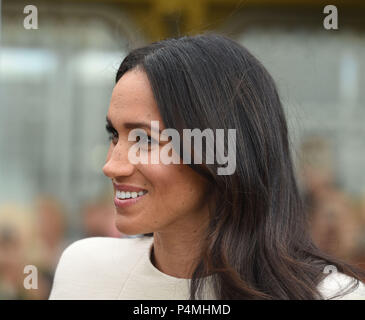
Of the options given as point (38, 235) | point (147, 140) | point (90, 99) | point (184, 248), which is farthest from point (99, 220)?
point (147, 140)

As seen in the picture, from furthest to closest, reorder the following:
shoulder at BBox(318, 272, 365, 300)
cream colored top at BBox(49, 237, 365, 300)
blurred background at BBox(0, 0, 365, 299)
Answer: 1. blurred background at BBox(0, 0, 365, 299)
2. cream colored top at BBox(49, 237, 365, 300)
3. shoulder at BBox(318, 272, 365, 300)

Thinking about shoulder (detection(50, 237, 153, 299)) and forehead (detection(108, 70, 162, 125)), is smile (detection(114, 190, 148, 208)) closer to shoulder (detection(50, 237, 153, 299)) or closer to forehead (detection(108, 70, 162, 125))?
forehead (detection(108, 70, 162, 125))

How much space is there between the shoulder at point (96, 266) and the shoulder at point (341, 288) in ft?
1.76

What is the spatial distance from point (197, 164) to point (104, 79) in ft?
10.2

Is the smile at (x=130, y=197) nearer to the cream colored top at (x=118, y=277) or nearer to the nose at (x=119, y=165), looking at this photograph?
the nose at (x=119, y=165)

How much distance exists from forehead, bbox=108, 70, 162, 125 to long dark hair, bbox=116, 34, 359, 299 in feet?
0.07

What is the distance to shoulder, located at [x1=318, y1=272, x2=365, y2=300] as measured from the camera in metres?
1.40

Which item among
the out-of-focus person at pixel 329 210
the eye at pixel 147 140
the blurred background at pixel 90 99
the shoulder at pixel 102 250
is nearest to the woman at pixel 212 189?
the eye at pixel 147 140

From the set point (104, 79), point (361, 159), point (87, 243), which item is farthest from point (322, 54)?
point (87, 243)

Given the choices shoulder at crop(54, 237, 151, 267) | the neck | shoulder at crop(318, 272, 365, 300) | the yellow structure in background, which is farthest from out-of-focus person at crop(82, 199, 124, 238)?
shoulder at crop(318, 272, 365, 300)

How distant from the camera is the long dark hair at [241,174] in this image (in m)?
1.44

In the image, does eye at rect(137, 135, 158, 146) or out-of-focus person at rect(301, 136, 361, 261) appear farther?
out-of-focus person at rect(301, 136, 361, 261)

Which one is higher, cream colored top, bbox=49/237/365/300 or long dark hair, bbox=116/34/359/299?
long dark hair, bbox=116/34/359/299

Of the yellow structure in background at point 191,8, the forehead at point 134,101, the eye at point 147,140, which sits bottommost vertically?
the eye at point 147,140
